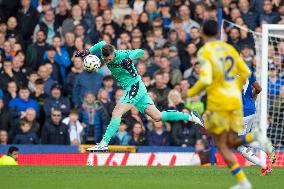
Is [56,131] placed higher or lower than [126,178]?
higher

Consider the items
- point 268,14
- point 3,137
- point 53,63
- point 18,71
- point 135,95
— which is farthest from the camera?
point 268,14

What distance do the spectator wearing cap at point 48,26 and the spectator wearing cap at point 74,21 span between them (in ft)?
0.85

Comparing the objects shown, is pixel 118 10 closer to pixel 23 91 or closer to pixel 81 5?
pixel 81 5

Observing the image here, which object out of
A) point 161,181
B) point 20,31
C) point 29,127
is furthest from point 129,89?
point 20,31

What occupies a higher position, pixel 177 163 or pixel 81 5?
pixel 81 5

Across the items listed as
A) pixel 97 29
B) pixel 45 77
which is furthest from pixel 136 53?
pixel 97 29

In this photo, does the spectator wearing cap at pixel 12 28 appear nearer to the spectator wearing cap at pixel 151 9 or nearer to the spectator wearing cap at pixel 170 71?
the spectator wearing cap at pixel 151 9

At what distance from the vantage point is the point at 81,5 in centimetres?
2580

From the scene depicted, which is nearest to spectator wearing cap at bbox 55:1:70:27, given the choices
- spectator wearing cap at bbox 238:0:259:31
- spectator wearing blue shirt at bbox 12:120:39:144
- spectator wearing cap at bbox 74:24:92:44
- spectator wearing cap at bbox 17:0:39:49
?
spectator wearing cap at bbox 17:0:39:49

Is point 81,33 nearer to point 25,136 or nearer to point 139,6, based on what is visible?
point 139,6

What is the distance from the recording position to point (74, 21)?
25.5 metres

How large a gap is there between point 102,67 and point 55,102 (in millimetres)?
1783

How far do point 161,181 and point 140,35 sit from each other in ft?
30.4

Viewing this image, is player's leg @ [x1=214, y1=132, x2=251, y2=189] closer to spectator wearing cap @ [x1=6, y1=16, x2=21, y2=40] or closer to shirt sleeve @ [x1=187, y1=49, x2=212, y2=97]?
shirt sleeve @ [x1=187, y1=49, x2=212, y2=97]
